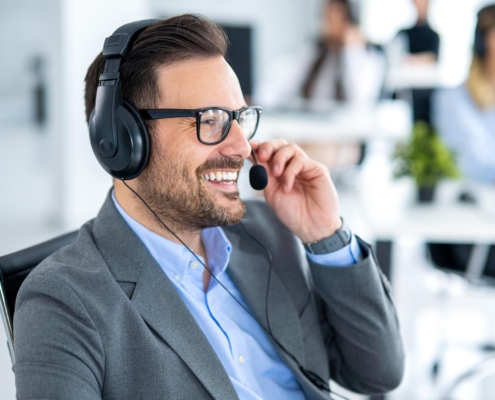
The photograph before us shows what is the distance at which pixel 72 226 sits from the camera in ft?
12.0

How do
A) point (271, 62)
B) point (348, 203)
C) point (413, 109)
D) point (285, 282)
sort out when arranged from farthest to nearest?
point (271, 62) < point (348, 203) < point (413, 109) < point (285, 282)

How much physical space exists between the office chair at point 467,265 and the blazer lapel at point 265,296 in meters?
1.20

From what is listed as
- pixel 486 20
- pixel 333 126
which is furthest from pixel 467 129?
pixel 333 126

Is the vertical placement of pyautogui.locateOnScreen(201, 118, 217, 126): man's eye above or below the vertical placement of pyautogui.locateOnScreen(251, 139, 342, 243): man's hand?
above

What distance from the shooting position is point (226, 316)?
1113 mm

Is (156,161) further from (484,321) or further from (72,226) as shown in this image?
(72,226)

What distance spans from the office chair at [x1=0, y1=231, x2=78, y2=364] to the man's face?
9.0 inches

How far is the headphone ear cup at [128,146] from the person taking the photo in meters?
0.96

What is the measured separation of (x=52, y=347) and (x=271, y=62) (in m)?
7.13

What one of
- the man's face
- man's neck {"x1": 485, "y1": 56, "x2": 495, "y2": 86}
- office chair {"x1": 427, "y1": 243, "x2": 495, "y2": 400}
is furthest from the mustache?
man's neck {"x1": 485, "y1": 56, "x2": 495, "y2": 86}

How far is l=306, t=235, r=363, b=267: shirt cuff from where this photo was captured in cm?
118

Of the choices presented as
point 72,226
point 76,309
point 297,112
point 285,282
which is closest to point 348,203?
point 297,112

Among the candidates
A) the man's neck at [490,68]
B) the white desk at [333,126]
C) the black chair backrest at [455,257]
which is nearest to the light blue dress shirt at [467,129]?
the man's neck at [490,68]

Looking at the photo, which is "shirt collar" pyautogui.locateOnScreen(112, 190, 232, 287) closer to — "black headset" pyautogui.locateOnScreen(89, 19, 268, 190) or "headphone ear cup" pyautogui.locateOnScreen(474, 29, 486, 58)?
"black headset" pyautogui.locateOnScreen(89, 19, 268, 190)
